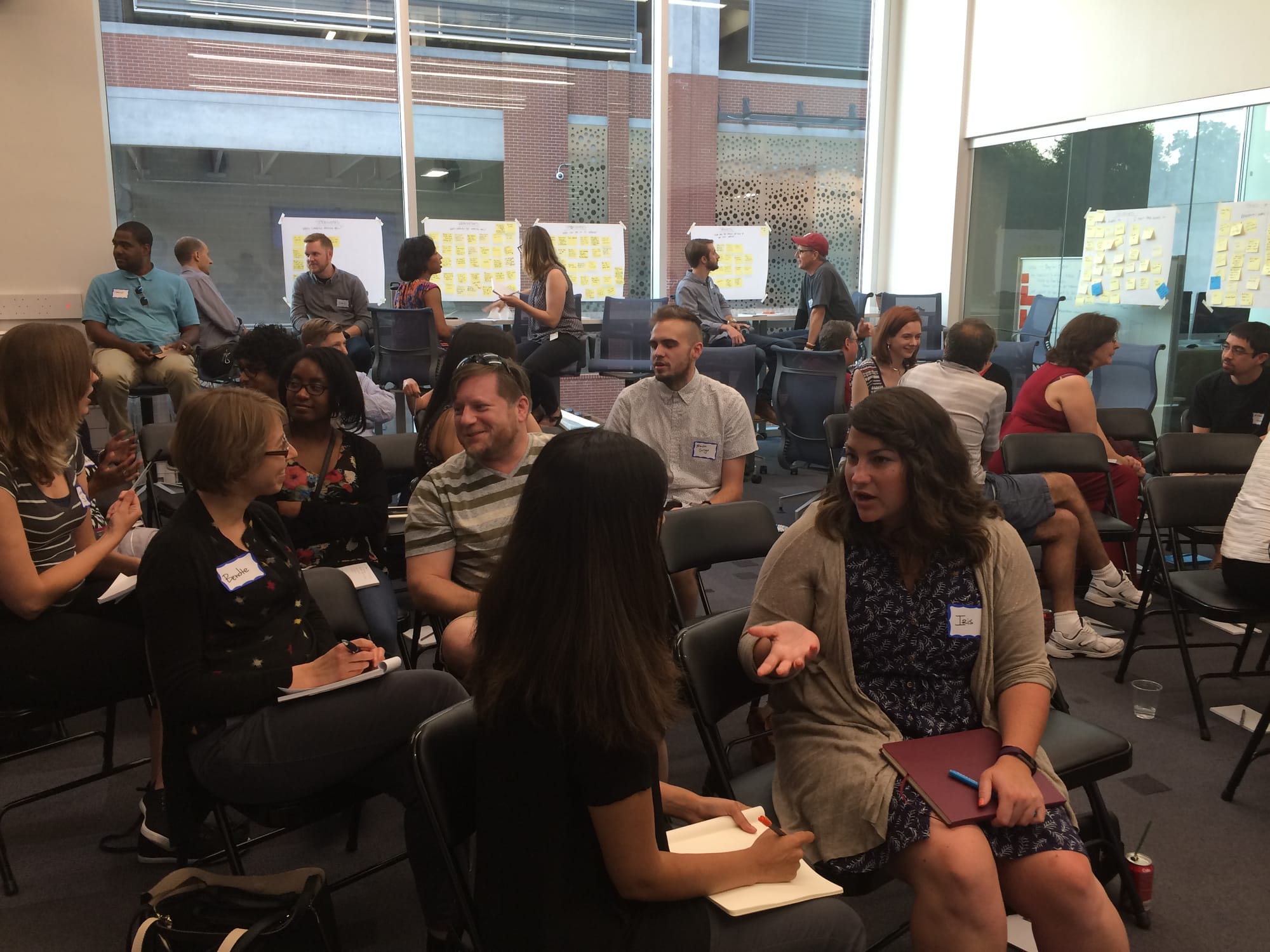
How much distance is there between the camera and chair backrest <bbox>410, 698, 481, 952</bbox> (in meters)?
1.38

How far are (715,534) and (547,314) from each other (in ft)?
12.5

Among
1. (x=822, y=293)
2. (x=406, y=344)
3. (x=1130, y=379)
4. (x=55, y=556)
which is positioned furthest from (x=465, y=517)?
(x=1130, y=379)

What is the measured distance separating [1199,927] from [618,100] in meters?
7.87

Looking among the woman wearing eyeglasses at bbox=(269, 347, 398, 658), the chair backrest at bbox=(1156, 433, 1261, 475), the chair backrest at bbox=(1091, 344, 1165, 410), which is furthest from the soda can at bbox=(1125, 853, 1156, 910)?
the chair backrest at bbox=(1091, 344, 1165, 410)

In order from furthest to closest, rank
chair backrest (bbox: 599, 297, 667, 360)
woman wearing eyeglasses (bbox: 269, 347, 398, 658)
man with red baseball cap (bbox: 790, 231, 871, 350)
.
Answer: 1. chair backrest (bbox: 599, 297, 667, 360)
2. man with red baseball cap (bbox: 790, 231, 871, 350)
3. woman wearing eyeglasses (bbox: 269, 347, 398, 658)

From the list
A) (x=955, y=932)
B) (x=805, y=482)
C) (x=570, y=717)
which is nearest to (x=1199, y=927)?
(x=955, y=932)

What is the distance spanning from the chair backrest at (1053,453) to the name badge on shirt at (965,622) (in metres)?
2.39

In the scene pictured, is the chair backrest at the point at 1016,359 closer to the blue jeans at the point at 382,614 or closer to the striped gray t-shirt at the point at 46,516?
the blue jeans at the point at 382,614

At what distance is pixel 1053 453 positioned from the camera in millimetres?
4062

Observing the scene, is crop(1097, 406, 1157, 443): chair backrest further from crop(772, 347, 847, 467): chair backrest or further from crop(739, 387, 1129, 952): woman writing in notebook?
crop(739, 387, 1129, 952): woman writing in notebook

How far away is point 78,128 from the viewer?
654 centimetres

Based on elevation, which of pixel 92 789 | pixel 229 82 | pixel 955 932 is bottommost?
pixel 92 789

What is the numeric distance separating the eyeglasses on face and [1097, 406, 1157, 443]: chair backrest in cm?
394

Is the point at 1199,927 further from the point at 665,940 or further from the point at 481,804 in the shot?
the point at 481,804
